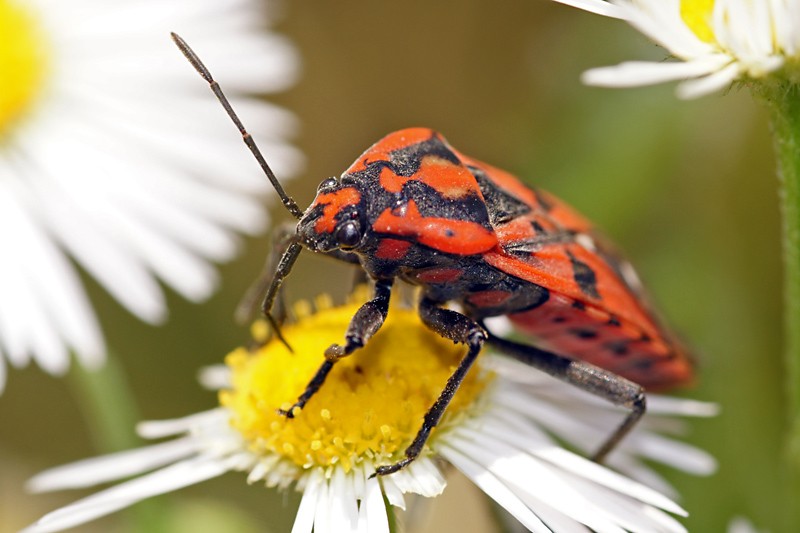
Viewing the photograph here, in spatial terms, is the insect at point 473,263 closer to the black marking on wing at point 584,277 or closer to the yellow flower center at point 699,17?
the black marking on wing at point 584,277

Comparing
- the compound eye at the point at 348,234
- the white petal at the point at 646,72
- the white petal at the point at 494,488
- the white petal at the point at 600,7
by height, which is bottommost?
the white petal at the point at 494,488

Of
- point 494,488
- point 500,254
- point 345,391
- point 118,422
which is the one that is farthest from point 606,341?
point 118,422

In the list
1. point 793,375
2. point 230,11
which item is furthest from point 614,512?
point 230,11

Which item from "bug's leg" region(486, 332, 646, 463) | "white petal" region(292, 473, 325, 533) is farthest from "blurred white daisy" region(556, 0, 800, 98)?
"white petal" region(292, 473, 325, 533)

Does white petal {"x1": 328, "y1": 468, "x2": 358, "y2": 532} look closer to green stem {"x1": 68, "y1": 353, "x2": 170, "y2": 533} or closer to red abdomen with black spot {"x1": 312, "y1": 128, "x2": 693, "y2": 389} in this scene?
red abdomen with black spot {"x1": 312, "y1": 128, "x2": 693, "y2": 389}

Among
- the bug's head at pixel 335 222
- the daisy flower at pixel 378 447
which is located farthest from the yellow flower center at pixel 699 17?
the daisy flower at pixel 378 447

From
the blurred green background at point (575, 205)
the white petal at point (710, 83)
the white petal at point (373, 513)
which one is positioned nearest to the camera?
the white petal at point (710, 83)

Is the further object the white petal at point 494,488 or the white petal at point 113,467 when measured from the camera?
the white petal at point 113,467
